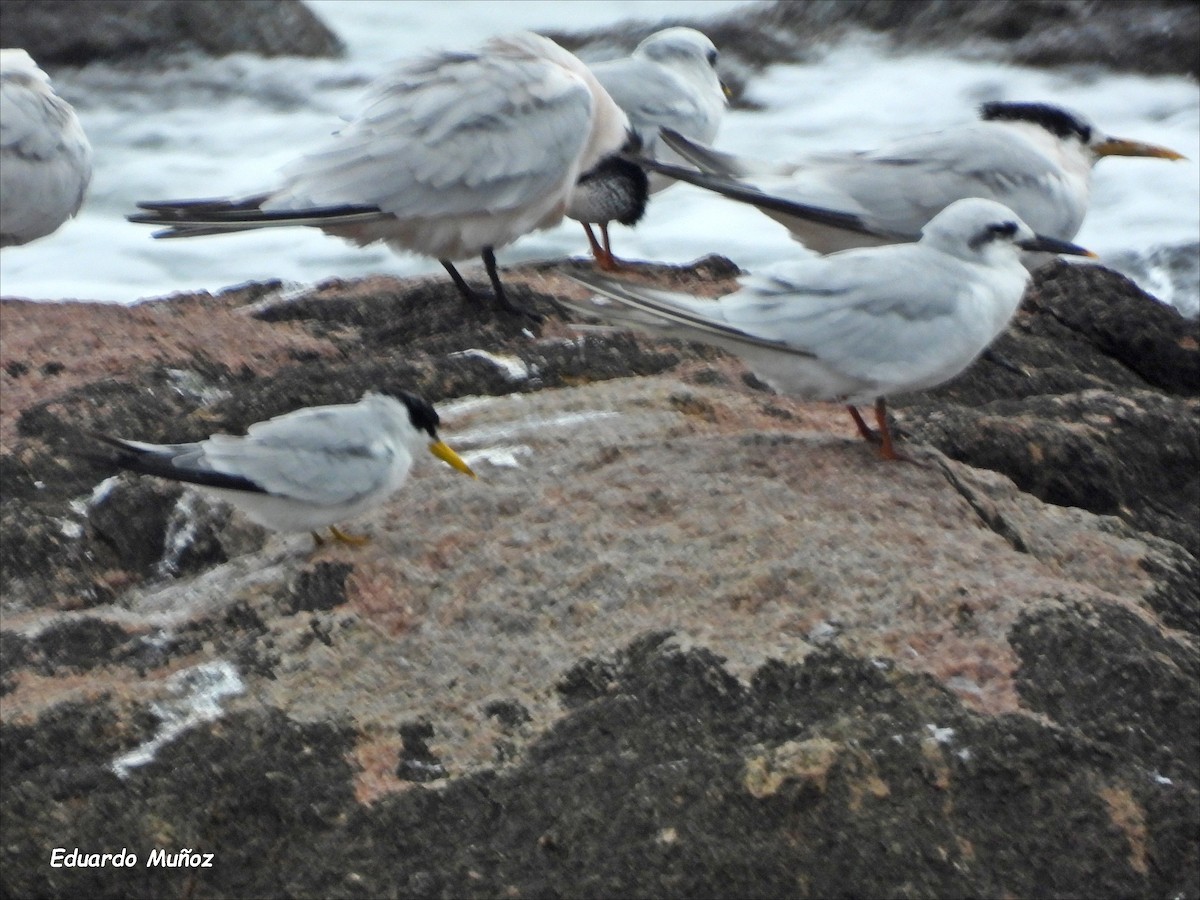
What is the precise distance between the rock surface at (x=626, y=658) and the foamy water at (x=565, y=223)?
17.9 feet

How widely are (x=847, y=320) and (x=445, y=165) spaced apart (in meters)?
1.93

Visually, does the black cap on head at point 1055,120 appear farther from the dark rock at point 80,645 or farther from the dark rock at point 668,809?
the dark rock at point 80,645

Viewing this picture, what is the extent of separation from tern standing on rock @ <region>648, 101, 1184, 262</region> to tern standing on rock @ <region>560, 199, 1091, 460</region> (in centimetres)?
133

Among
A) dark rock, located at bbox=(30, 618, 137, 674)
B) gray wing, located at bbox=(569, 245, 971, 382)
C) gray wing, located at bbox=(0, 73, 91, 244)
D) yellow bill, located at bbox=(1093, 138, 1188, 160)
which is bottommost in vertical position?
gray wing, located at bbox=(0, 73, 91, 244)

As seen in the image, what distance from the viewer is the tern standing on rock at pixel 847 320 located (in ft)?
11.8

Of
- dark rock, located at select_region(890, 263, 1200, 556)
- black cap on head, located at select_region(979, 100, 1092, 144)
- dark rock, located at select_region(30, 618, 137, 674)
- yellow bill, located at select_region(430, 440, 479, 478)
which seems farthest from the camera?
black cap on head, located at select_region(979, 100, 1092, 144)

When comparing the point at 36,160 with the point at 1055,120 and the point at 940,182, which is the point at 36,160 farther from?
the point at 1055,120

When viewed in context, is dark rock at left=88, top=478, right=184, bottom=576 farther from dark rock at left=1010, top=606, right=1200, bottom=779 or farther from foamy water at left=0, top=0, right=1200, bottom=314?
foamy water at left=0, top=0, right=1200, bottom=314

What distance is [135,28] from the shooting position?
1095 cm

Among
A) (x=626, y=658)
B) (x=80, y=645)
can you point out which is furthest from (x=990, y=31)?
(x=80, y=645)

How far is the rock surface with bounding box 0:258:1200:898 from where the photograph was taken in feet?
8.33

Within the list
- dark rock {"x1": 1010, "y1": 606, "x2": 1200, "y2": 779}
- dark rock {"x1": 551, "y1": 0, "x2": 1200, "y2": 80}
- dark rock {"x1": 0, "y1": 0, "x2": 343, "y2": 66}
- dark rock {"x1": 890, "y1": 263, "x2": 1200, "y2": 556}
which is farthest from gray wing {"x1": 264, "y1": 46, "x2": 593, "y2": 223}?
dark rock {"x1": 551, "y1": 0, "x2": 1200, "y2": 80}

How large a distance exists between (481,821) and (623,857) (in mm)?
229

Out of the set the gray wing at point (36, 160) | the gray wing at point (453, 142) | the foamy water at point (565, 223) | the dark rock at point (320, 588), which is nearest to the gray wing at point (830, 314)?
the dark rock at point (320, 588)
